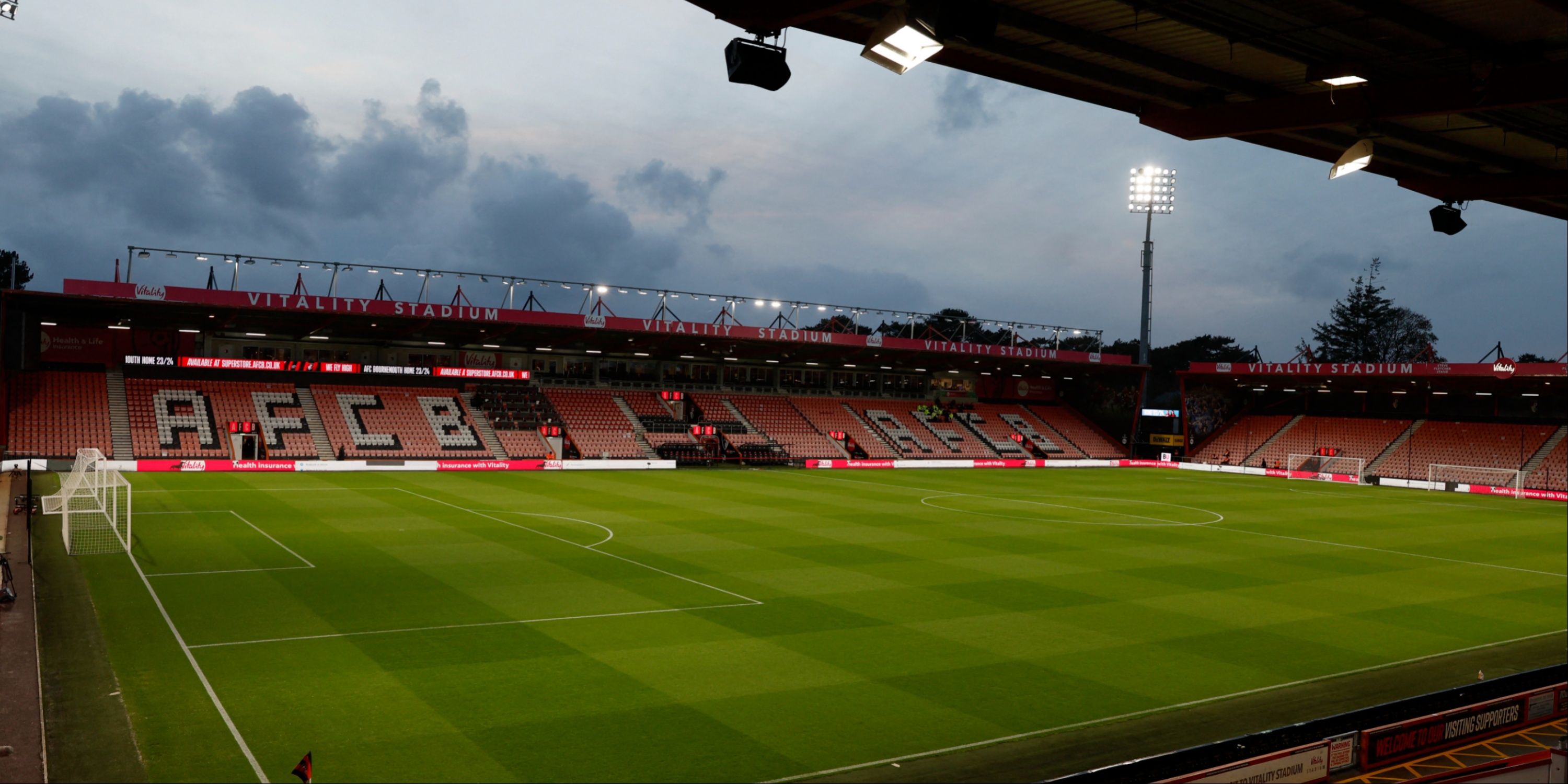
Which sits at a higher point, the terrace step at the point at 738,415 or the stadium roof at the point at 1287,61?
the stadium roof at the point at 1287,61

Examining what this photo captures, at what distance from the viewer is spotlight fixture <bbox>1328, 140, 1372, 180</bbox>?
31.9ft

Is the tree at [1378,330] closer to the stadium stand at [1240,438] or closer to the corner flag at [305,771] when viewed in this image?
the stadium stand at [1240,438]

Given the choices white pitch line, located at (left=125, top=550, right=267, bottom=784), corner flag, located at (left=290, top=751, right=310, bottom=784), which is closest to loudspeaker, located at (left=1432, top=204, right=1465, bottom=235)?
corner flag, located at (left=290, top=751, right=310, bottom=784)

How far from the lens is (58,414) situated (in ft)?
131

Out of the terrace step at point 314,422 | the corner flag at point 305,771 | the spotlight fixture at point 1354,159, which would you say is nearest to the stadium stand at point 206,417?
the terrace step at point 314,422

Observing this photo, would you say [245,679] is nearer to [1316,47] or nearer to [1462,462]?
[1316,47]

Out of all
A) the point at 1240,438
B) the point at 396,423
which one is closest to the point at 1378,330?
the point at 1240,438

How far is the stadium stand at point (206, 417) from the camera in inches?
1613

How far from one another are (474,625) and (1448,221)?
46.9ft

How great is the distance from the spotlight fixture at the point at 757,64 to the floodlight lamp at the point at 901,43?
675mm

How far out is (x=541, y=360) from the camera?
55812 millimetres

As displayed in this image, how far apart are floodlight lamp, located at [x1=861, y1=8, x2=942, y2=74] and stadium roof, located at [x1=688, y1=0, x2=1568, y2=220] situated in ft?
0.72

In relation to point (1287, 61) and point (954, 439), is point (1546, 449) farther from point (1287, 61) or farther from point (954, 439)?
point (1287, 61)

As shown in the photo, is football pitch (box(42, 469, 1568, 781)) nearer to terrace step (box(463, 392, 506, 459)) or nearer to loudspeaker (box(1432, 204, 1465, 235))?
loudspeaker (box(1432, 204, 1465, 235))
